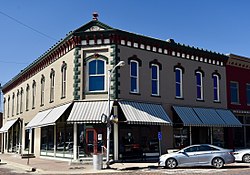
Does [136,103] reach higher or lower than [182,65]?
lower

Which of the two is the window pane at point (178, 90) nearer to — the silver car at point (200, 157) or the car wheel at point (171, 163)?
the silver car at point (200, 157)

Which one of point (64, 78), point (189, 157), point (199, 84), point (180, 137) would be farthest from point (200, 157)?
point (64, 78)

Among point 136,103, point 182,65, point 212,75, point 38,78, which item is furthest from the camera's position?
point 38,78

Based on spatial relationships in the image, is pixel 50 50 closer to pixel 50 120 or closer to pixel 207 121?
pixel 50 120

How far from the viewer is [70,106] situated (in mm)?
24531

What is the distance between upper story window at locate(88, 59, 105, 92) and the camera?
2475cm

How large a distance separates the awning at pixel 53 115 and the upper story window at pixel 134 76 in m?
4.90

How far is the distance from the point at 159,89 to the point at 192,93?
3.74m

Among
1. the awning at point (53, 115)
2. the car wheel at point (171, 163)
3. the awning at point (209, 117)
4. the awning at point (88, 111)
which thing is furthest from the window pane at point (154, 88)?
the car wheel at point (171, 163)

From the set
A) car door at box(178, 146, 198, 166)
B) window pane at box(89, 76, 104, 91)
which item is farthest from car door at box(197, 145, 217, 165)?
window pane at box(89, 76, 104, 91)

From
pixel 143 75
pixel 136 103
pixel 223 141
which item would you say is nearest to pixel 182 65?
pixel 143 75

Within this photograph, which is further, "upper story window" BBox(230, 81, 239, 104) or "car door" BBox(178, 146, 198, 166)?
"upper story window" BBox(230, 81, 239, 104)

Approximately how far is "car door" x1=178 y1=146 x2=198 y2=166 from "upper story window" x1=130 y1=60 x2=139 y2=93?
22.4 ft

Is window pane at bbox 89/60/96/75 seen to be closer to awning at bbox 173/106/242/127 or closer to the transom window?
awning at bbox 173/106/242/127
